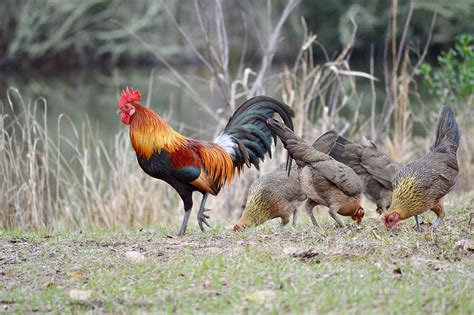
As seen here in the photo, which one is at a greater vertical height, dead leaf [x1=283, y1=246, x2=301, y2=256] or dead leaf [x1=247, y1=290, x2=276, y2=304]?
dead leaf [x1=247, y1=290, x2=276, y2=304]

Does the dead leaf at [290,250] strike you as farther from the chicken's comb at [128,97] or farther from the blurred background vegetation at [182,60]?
the blurred background vegetation at [182,60]

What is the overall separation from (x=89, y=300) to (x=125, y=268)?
29.4 inches

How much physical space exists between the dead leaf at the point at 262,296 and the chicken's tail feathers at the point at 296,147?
2.55 meters

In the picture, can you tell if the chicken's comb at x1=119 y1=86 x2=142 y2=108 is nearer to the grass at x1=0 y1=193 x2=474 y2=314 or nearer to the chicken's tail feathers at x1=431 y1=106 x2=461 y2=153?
the grass at x1=0 y1=193 x2=474 y2=314

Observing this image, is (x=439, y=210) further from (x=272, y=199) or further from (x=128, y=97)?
(x=128, y=97)

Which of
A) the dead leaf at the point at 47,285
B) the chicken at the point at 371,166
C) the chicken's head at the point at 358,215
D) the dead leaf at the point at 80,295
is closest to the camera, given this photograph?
the dead leaf at the point at 80,295

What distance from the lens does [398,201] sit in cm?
700

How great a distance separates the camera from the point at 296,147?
7195 millimetres

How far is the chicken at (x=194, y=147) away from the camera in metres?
6.96

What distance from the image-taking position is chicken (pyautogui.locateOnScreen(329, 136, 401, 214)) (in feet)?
26.6

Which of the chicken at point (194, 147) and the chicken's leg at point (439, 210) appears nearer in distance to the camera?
the chicken at point (194, 147)

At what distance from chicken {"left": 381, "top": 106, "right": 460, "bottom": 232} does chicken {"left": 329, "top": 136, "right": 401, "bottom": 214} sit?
0.68 metres

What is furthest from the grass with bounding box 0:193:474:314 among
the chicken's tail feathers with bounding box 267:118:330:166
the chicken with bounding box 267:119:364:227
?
the chicken's tail feathers with bounding box 267:118:330:166

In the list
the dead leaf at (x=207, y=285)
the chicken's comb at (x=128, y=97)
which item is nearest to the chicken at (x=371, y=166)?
the chicken's comb at (x=128, y=97)
